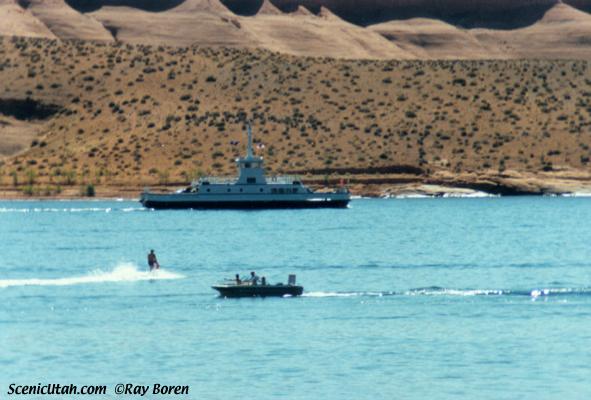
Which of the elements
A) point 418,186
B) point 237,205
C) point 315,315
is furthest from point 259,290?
point 418,186

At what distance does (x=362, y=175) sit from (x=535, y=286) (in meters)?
77.8

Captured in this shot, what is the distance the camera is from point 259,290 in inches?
2108

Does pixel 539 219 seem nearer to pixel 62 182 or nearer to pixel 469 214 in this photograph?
pixel 469 214

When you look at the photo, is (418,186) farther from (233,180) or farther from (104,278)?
(104,278)

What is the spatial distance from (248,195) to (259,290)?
66.9 m

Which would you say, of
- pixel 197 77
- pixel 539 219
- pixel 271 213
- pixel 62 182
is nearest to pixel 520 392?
pixel 539 219

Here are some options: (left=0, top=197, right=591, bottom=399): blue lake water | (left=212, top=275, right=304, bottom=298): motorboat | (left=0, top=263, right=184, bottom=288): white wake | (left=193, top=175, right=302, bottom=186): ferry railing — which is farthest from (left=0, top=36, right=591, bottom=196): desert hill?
(left=212, top=275, right=304, bottom=298): motorboat

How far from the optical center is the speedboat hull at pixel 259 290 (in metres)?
53.5

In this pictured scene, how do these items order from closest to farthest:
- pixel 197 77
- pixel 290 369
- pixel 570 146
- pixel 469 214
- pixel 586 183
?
pixel 290 369
pixel 469 214
pixel 586 183
pixel 570 146
pixel 197 77

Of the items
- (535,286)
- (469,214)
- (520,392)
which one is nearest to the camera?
(520,392)

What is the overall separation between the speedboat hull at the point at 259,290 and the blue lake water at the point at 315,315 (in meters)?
0.37

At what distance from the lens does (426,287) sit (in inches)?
2254

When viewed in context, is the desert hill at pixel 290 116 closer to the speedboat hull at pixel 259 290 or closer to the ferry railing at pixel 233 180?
the ferry railing at pixel 233 180

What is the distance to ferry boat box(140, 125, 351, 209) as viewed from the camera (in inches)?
4685
